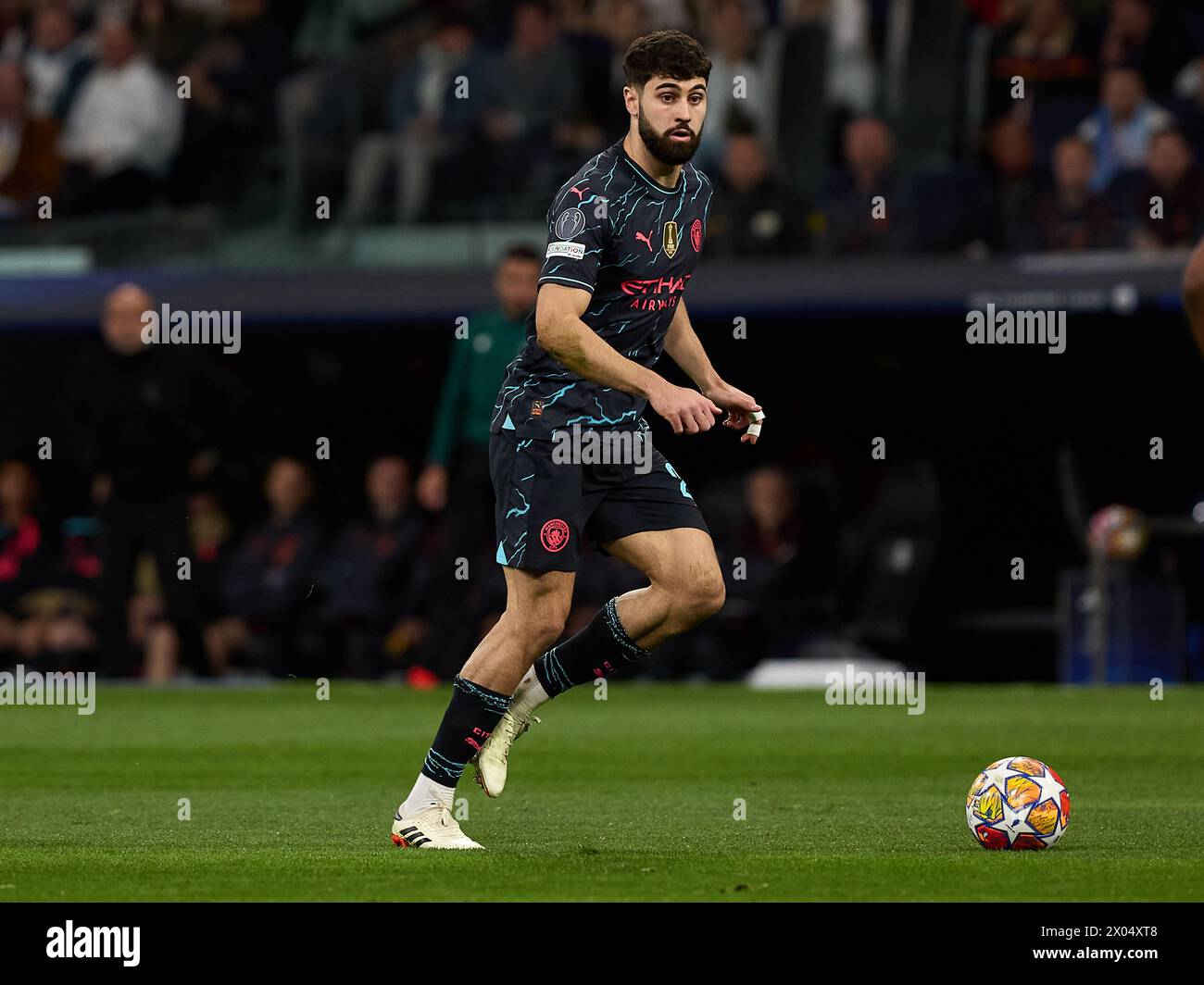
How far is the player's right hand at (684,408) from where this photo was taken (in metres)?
6.67

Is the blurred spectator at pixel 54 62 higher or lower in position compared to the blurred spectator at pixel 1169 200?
higher

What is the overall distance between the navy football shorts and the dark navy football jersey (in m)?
0.10

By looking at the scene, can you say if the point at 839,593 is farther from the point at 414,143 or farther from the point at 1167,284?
the point at 414,143

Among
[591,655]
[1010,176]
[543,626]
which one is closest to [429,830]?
[543,626]

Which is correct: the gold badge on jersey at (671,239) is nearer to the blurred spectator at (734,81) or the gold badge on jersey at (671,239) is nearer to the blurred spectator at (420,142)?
the blurred spectator at (734,81)

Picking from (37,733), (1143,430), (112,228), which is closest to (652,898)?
(37,733)

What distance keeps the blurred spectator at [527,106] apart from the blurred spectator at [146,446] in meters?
2.91

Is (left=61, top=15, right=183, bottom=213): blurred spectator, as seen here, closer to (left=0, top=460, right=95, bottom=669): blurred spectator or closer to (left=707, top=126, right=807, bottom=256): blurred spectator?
(left=0, top=460, right=95, bottom=669): blurred spectator

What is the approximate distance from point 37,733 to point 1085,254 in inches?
290

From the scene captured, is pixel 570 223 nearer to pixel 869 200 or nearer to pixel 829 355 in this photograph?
pixel 869 200

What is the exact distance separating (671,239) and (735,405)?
0.58 metres

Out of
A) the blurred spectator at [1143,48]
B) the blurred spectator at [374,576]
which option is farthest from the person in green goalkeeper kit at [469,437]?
the blurred spectator at [1143,48]

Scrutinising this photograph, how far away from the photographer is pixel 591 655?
7336 millimetres

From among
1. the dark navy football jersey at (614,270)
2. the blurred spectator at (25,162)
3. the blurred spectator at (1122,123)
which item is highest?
the blurred spectator at (25,162)
